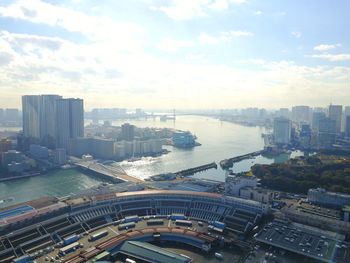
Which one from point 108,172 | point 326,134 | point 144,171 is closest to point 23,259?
point 108,172

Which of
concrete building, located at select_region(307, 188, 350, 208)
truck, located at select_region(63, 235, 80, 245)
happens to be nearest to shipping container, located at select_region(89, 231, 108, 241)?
truck, located at select_region(63, 235, 80, 245)

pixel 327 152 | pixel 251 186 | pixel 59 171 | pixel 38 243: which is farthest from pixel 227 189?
pixel 327 152

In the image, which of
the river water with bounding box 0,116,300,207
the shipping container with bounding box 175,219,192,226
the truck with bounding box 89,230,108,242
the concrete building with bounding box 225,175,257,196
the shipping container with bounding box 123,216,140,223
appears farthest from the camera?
the river water with bounding box 0,116,300,207

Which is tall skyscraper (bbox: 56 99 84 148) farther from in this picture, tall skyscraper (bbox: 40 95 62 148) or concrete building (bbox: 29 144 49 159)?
concrete building (bbox: 29 144 49 159)

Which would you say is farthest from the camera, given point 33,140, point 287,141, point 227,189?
point 287,141

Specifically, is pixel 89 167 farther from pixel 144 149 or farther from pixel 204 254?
pixel 204 254
